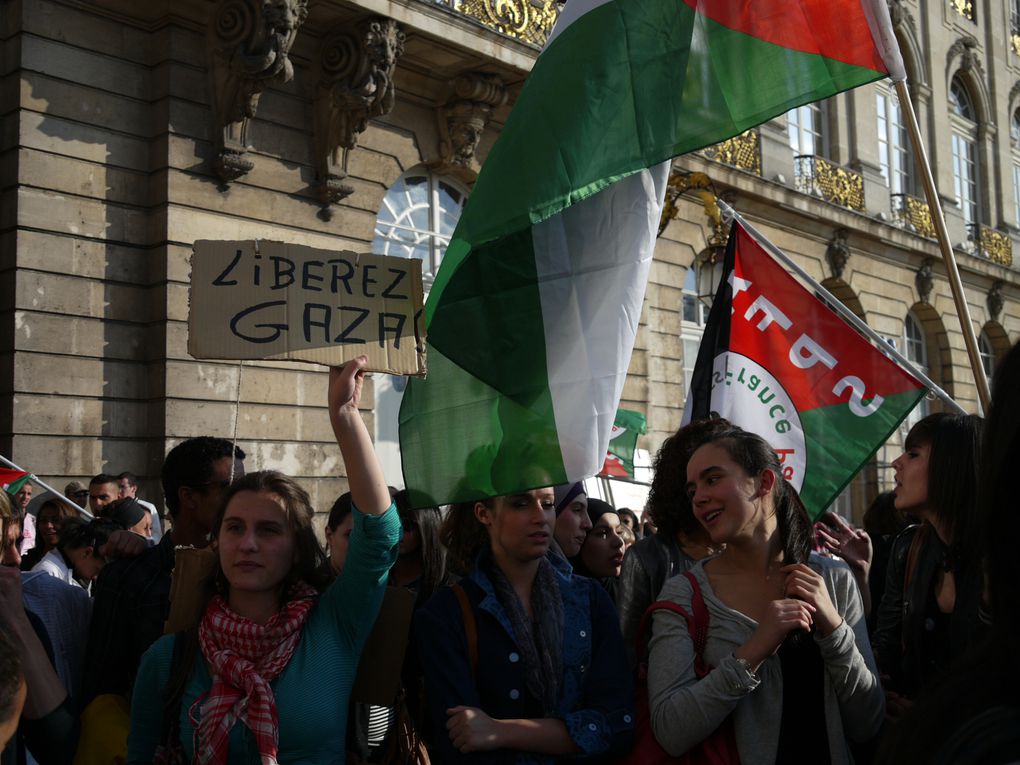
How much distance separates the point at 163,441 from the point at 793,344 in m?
5.88

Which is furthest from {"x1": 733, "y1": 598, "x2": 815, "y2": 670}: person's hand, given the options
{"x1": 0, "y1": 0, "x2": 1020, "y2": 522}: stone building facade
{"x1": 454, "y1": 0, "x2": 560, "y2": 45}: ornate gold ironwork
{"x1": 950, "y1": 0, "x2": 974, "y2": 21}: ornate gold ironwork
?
{"x1": 950, "y1": 0, "x2": 974, "y2": 21}: ornate gold ironwork

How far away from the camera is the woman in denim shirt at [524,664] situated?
8.75ft

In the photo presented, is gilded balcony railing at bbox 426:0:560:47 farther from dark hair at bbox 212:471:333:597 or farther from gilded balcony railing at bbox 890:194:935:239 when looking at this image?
gilded balcony railing at bbox 890:194:935:239

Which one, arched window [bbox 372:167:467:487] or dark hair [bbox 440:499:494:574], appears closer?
dark hair [bbox 440:499:494:574]

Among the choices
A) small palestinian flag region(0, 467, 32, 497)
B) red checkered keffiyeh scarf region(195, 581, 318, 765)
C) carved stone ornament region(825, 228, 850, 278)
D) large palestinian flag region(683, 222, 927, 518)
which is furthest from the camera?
carved stone ornament region(825, 228, 850, 278)

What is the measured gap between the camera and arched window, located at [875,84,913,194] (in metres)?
19.9

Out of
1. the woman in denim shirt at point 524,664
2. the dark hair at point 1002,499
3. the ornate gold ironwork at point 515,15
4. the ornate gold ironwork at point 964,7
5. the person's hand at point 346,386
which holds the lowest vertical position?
the woman in denim shirt at point 524,664

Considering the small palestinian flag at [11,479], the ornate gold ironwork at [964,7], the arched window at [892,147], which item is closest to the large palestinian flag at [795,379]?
the small palestinian flag at [11,479]

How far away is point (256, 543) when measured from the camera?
262 cm

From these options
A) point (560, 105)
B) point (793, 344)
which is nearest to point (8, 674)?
point (560, 105)

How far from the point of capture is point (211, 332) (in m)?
2.73

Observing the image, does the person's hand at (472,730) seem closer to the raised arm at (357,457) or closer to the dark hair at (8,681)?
the raised arm at (357,457)

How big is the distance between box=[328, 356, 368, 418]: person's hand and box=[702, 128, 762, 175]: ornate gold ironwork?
13201 millimetres

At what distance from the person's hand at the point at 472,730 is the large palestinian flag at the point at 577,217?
28.1 inches
